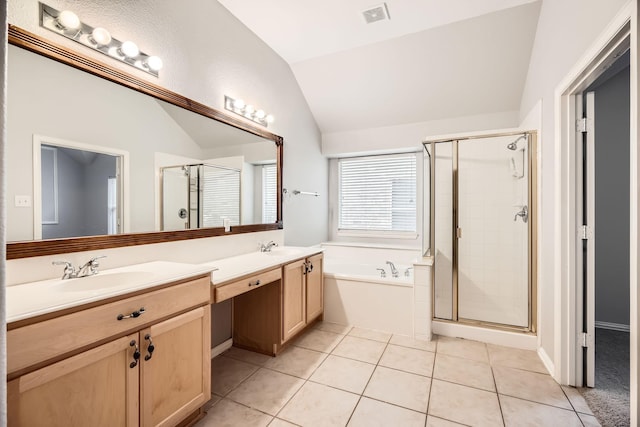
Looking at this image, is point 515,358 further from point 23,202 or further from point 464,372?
point 23,202

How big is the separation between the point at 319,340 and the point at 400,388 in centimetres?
86

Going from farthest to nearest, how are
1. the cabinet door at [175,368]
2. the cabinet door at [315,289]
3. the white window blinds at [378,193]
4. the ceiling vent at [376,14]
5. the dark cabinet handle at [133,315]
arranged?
the white window blinds at [378,193] < the cabinet door at [315,289] < the ceiling vent at [376,14] < the cabinet door at [175,368] < the dark cabinet handle at [133,315]

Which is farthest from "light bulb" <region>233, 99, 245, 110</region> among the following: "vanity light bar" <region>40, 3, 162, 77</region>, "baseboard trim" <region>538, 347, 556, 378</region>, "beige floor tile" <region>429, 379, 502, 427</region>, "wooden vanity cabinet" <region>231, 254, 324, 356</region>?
"baseboard trim" <region>538, 347, 556, 378</region>

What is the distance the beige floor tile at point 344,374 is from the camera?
Result: 190 centimetres

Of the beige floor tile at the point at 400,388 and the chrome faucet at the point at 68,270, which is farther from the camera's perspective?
the beige floor tile at the point at 400,388

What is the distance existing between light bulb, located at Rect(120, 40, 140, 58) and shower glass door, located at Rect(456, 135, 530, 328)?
8.59 ft

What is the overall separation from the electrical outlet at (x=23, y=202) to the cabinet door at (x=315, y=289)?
6.01 feet

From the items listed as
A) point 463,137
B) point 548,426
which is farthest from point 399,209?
point 548,426

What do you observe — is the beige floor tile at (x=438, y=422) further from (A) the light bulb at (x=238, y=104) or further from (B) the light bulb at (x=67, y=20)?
(B) the light bulb at (x=67, y=20)

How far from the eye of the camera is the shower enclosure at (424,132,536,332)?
2.53 meters

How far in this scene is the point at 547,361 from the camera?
2.11 metres

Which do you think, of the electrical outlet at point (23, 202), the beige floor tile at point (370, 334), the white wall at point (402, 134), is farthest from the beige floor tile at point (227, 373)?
the white wall at point (402, 134)

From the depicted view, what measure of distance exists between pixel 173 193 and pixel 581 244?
2.61 m

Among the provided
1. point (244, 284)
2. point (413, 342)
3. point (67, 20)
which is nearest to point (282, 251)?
point (244, 284)
